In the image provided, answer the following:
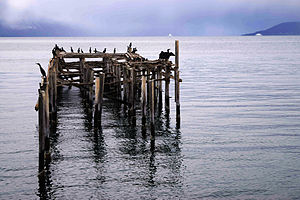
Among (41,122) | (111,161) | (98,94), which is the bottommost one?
(111,161)

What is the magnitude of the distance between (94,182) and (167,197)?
8.44 ft

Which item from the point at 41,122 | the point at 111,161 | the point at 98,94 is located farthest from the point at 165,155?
the point at 41,122

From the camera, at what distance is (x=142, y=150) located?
60.4 feet

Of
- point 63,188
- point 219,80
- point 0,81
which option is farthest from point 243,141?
point 0,81

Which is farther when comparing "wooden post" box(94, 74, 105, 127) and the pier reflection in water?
"wooden post" box(94, 74, 105, 127)

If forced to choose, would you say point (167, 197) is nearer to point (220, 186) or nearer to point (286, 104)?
point (220, 186)

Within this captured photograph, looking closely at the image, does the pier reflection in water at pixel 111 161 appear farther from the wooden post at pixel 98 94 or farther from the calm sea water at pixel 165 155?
the wooden post at pixel 98 94

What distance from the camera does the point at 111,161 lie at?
17.0m

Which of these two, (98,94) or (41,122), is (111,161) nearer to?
(41,122)

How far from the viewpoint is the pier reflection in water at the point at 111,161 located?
1409 cm

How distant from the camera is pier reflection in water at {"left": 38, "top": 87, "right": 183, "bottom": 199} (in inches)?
555

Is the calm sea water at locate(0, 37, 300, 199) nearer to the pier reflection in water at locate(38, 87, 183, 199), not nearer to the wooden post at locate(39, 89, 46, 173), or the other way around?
the pier reflection in water at locate(38, 87, 183, 199)

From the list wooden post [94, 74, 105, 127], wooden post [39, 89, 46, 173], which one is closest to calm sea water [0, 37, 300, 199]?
wooden post [94, 74, 105, 127]

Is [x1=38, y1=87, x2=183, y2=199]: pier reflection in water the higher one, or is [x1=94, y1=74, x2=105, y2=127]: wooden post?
[x1=94, y1=74, x2=105, y2=127]: wooden post
